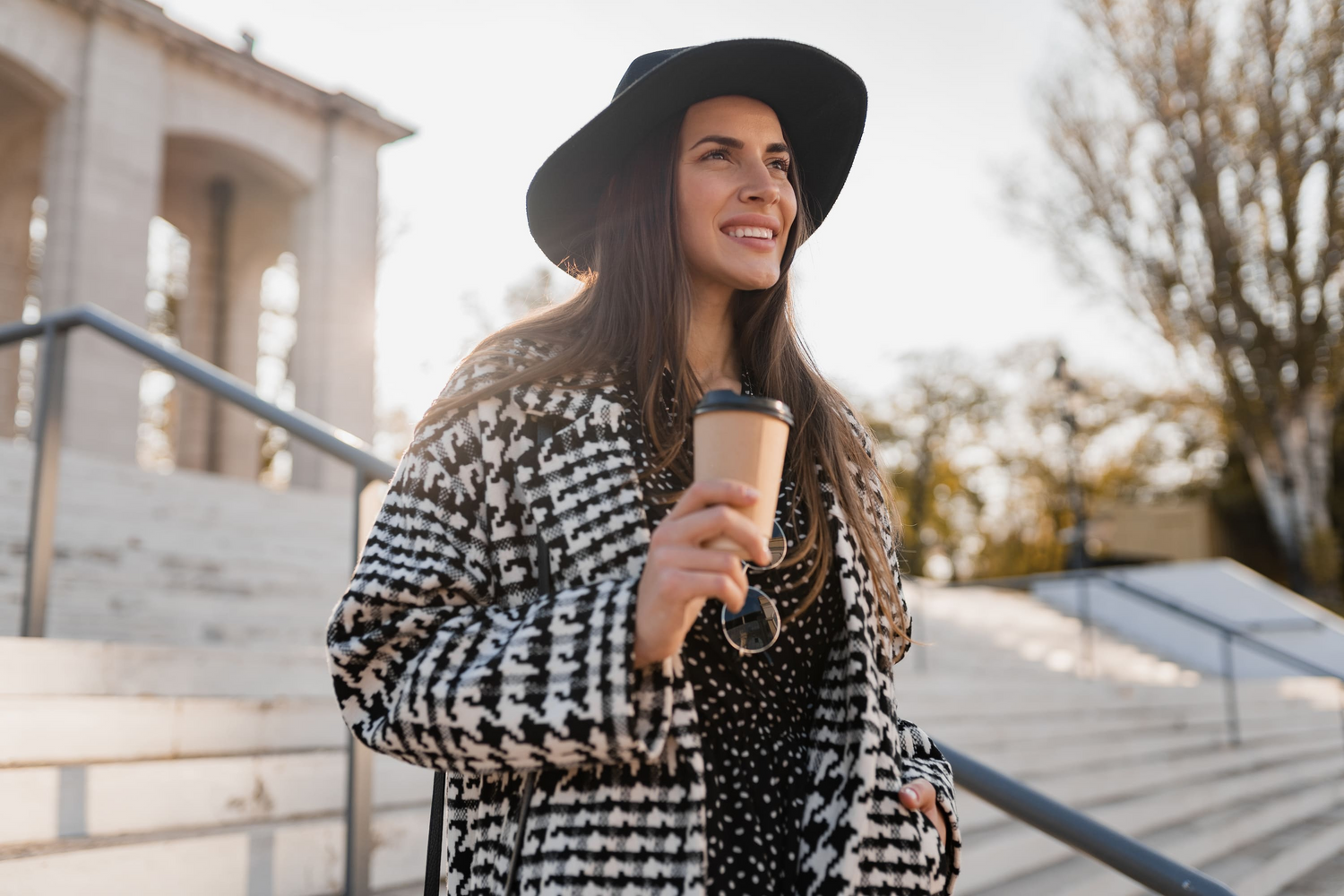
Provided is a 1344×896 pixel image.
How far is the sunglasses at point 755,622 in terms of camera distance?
4.24ft

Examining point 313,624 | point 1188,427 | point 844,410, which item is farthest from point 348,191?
point 1188,427

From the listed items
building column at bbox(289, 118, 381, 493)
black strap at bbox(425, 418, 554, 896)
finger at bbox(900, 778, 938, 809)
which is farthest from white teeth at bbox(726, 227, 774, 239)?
building column at bbox(289, 118, 381, 493)

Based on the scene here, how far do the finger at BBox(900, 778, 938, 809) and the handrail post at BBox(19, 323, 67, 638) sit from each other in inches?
116

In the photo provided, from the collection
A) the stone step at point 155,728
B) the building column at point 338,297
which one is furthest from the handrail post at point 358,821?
the building column at point 338,297

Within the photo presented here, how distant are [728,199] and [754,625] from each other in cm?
67

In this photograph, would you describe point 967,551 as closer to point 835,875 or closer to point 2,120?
point 2,120

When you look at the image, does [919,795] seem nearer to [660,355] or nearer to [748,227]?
[660,355]

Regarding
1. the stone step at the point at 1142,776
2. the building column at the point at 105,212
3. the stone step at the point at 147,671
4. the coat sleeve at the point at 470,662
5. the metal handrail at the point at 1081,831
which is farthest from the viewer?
the building column at the point at 105,212

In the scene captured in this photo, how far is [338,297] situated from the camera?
1134cm

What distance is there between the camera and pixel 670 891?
114 cm

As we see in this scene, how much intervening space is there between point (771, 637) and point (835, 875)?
0.29 meters

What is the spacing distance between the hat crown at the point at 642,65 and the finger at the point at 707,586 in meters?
0.89

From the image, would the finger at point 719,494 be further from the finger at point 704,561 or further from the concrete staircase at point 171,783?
the concrete staircase at point 171,783

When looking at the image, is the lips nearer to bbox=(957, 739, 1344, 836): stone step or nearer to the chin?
the chin
